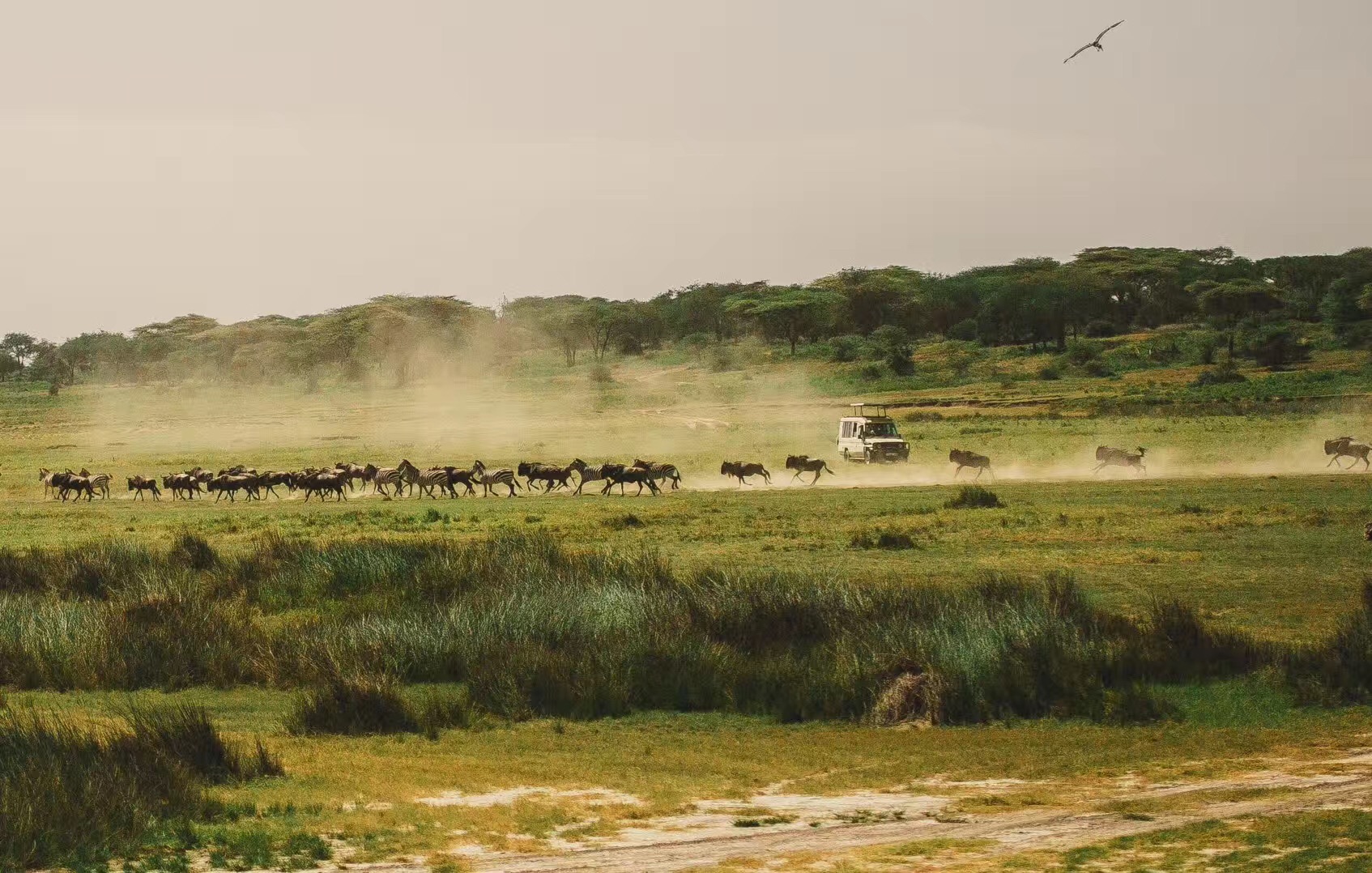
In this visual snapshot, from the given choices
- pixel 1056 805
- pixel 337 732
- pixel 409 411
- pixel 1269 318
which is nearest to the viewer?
pixel 1056 805

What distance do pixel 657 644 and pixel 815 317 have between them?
10349 centimetres

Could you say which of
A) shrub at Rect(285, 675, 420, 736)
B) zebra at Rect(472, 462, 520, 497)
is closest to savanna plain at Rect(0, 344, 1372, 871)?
shrub at Rect(285, 675, 420, 736)

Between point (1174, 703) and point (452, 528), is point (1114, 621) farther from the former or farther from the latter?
point (452, 528)

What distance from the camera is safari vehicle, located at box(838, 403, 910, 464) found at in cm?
5050

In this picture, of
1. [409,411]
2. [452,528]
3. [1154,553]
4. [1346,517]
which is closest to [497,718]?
[1154,553]

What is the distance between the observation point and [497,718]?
16438 millimetres

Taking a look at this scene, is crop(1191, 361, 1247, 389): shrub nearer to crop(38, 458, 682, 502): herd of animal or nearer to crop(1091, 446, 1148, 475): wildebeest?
crop(1091, 446, 1148, 475): wildebeest

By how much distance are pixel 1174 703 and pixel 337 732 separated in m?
8.57

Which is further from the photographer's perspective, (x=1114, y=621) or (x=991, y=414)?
(x=991, y=414)

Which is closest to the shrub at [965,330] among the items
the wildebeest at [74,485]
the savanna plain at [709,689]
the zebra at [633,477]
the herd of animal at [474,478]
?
the herd of animal at [474,478]

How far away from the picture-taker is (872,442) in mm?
50656

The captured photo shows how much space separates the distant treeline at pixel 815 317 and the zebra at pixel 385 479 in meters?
57.3

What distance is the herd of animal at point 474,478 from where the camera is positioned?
45.0m

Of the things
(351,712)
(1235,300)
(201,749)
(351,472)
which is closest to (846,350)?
(1235,300)
